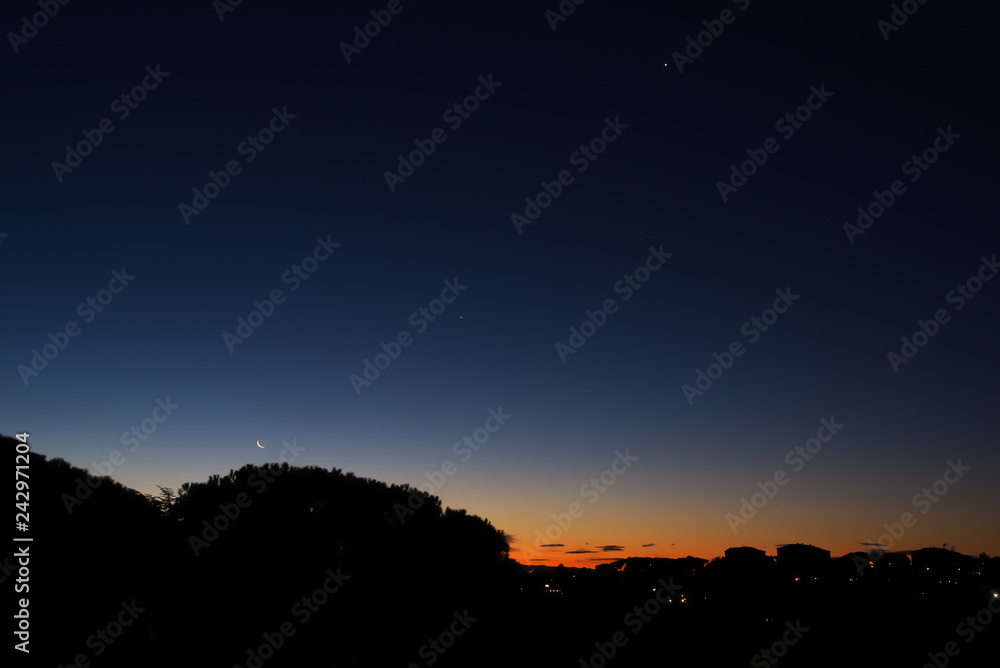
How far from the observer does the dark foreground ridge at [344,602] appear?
2089 cm

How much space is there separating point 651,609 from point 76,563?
36.1m

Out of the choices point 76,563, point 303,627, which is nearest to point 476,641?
point 303,627

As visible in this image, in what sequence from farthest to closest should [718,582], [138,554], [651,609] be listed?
[718,582] → [651,609] → [138,554]

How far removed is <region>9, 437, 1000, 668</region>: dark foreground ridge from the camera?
2089cm

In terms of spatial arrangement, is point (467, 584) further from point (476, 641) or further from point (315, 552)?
point (315, 552)

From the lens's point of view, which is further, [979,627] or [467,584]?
[467,584]

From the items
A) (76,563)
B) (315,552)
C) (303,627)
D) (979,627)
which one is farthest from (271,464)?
(979,627)

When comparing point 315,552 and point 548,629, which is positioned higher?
point 315,552

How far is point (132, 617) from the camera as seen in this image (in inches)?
854

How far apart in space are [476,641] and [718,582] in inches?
1946

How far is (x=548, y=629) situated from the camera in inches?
1523

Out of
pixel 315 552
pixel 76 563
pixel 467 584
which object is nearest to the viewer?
pixel 76 563

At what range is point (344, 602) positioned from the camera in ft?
110

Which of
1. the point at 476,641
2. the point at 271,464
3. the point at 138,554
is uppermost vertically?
the point at 271,464
